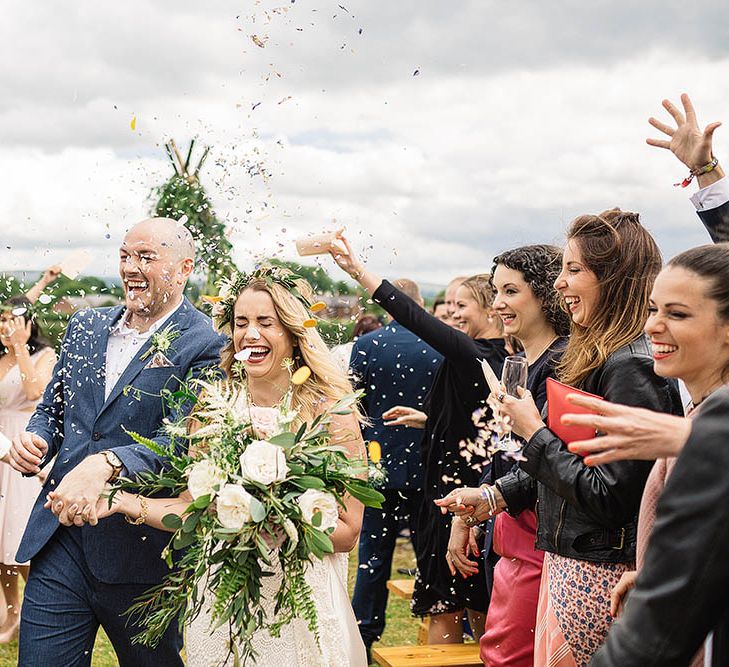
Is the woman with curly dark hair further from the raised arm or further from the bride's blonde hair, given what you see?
the bride's blonde hair

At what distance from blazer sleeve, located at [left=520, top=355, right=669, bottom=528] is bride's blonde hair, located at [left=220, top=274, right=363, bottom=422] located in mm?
927

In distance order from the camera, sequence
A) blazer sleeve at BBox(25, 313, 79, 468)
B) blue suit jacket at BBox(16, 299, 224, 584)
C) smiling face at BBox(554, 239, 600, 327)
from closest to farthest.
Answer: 1. smiling face at BBox(554, 239, 600, 327)
2. blue suit jacket at BBox(16, 299, 224, 584)
3. blazer sleeve at BBox(25, 313, 79, 468)

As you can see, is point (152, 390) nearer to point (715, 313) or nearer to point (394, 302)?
point (394, 302)

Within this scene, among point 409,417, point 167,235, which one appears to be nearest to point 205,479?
point 167,235

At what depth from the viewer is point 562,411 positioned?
2.77 m

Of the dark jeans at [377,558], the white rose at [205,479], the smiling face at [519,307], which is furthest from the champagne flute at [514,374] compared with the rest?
the dark jeans at [377,558]

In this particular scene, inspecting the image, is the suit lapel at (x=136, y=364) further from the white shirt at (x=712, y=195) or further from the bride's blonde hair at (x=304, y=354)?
the white shirt at (x=712, y=195)

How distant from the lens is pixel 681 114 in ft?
11.0

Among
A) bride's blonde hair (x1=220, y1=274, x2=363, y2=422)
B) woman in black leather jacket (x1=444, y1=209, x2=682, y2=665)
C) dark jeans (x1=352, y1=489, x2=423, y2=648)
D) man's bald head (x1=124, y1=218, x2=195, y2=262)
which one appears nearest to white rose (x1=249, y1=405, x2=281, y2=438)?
bride's blonde hair (x1=220, y1=274, x2=363, y2=422)

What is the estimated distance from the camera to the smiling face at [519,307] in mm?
4004

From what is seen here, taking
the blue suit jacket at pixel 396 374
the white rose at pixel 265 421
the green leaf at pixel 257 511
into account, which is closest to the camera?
the green leaf at pixel 257 511

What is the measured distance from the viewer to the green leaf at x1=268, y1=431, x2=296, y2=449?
8.98 feet

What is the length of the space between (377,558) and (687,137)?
11.9 ft

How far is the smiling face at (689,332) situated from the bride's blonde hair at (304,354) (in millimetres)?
1422
